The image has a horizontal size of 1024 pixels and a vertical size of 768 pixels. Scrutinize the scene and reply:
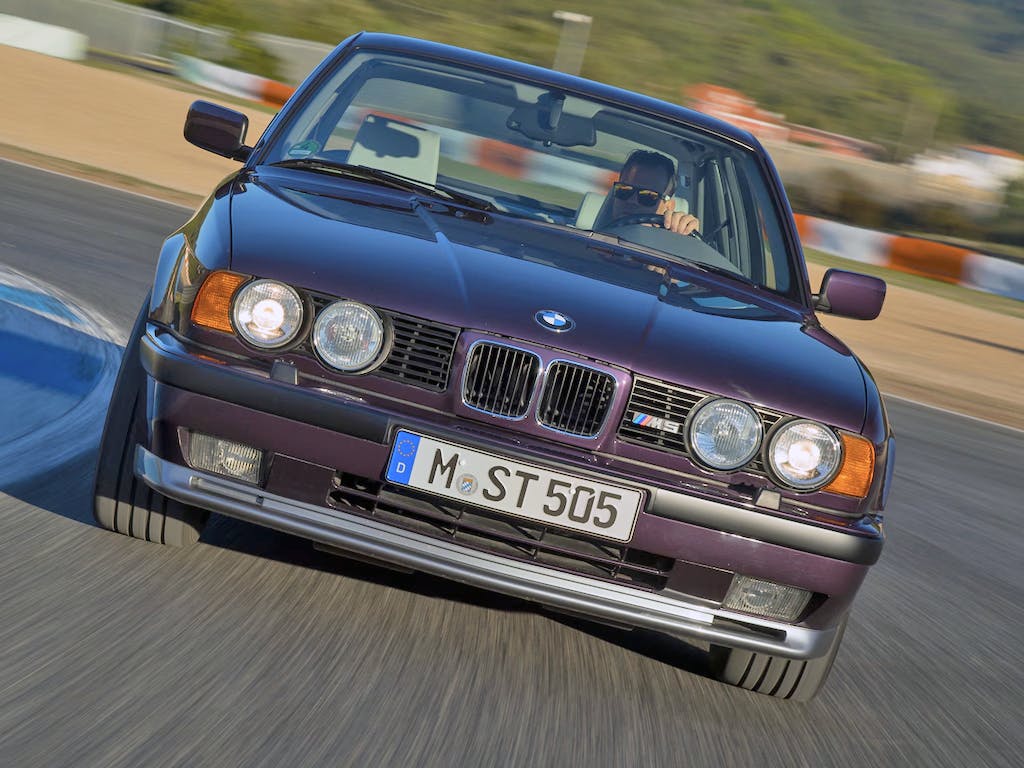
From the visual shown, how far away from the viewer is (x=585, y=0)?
10531cm

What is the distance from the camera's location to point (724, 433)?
3391 mm

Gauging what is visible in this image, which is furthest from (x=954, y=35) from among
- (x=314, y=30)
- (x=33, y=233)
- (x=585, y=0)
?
(x=33, y=233)

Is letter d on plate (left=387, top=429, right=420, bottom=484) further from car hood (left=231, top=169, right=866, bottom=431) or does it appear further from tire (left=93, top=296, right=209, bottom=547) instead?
tire (left=93, top=296, right=209, bottom=547)

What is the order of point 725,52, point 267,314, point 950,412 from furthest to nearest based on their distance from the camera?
point 725,52 → point 950,412 → point 267,314

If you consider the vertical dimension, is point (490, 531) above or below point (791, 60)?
above

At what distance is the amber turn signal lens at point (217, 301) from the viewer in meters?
3.38

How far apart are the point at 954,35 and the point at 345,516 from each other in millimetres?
184846

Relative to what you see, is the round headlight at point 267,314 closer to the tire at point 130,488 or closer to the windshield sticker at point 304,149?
the tire at point 130,488

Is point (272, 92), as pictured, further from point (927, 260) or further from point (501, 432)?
point (501, 432)

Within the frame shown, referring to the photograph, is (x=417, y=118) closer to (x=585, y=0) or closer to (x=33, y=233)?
(x=33, y=233)

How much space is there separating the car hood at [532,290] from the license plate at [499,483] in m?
0.31

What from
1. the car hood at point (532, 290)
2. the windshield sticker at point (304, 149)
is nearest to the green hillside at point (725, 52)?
the windshield sticker at point (304, 149)

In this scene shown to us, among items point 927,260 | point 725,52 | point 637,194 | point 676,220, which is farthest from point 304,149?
point 725,52

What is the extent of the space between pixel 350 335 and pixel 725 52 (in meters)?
110
